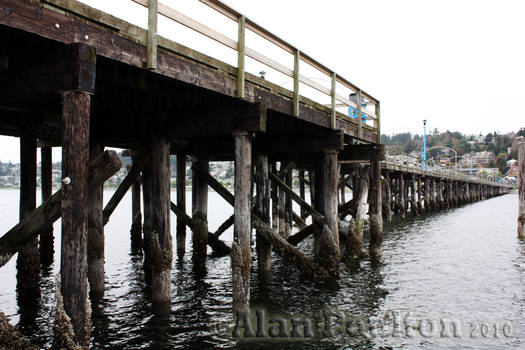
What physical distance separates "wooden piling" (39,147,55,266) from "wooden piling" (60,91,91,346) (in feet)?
26.5

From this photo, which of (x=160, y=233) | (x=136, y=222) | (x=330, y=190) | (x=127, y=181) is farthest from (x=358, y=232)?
(x=136, y=222)

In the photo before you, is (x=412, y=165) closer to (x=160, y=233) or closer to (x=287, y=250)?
(x=287, y=250)

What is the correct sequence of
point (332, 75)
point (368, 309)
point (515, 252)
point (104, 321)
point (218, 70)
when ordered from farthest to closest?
point (515, 252) → point (332, 75) → point (368, 309) → point (104, 321) → point (218, 70)

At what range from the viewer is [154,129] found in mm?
8492

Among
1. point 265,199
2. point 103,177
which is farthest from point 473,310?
point 103,177

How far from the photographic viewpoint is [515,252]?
15992 millimetres

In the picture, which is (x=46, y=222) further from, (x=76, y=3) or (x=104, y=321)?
(x=104, y=321)

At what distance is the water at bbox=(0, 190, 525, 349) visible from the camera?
23.4ft

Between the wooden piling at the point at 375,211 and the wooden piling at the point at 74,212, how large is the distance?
9672 mm

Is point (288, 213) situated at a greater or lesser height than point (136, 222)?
greater

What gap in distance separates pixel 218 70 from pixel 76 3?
2574 mm

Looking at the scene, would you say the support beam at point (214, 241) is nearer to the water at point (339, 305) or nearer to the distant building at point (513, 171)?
the water at point (339, 305)

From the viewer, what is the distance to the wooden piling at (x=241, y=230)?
7457mm

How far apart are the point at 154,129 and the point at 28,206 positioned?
3.02 meters
